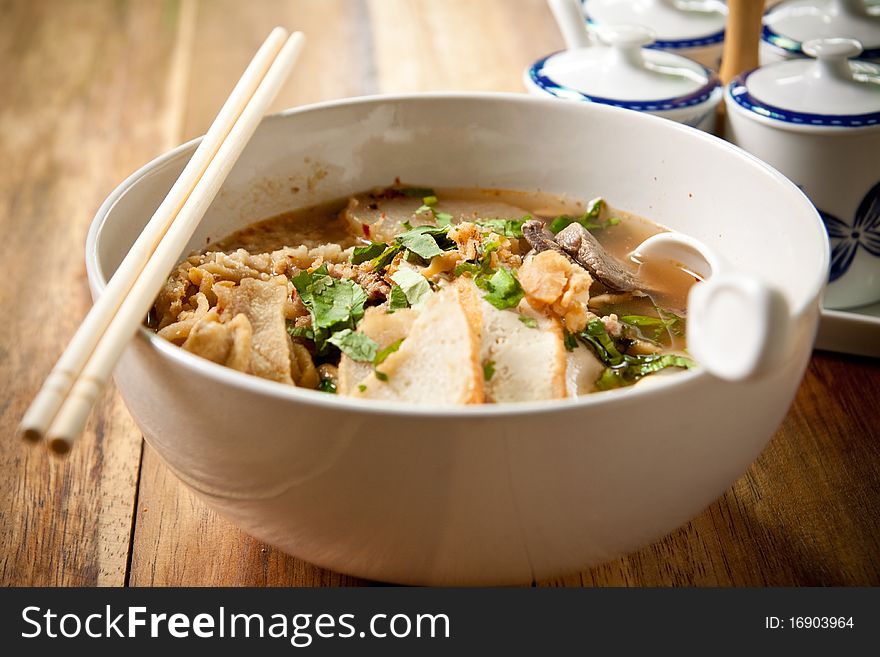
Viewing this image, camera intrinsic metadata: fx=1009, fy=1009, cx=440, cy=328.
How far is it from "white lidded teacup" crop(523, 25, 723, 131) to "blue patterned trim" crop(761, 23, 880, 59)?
1.19 ft

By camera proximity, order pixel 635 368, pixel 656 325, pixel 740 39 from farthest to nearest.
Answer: pixel 740 39 < pixel 656 325 < pixel 635 368

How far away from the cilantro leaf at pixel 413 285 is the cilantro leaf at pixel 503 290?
0.09 metres

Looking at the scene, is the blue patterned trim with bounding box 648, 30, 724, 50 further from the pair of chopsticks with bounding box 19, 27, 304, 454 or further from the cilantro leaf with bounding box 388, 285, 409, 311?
the cilantro leaf with bounding box 388, 285, 409, 311

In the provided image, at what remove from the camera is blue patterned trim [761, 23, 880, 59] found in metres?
2.48

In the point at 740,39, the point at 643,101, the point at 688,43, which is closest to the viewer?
the point at 643,101

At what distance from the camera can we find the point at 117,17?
12.9 feet

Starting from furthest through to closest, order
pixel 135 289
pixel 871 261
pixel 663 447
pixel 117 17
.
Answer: pixel 117 17, pixel 871 261, pixel 135 289, pixel 663 447

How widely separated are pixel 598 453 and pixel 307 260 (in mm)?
835

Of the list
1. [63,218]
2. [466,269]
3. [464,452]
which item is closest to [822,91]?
[466,269]

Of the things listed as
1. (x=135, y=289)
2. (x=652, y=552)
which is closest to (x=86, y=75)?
(x=135, y=289)

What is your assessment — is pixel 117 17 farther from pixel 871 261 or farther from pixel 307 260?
pixel 871 261

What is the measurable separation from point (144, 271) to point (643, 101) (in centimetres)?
127

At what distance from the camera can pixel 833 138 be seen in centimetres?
193

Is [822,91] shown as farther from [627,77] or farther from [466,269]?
[466,269]
